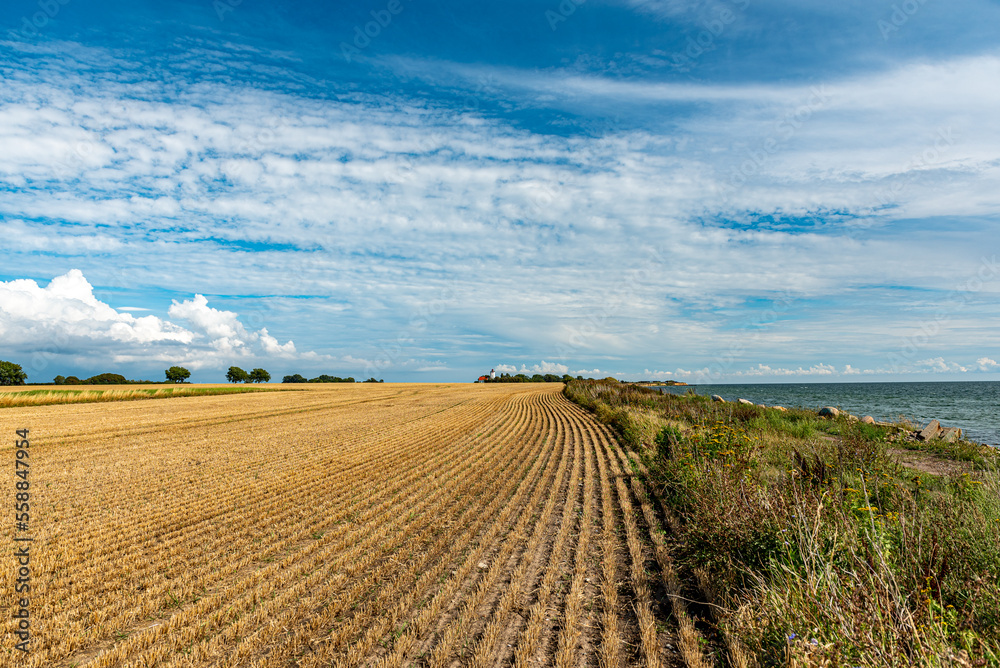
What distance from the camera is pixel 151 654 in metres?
4.94

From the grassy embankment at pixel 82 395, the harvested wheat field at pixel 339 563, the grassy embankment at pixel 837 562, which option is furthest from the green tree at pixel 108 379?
the grassy embankment at pixel 837 562

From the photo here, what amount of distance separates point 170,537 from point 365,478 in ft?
16.8

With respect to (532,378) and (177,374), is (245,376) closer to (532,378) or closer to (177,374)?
(177,374)

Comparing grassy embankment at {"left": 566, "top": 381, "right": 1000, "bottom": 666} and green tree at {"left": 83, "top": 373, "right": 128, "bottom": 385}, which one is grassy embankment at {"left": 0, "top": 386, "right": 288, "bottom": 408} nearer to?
green tree at {"left": 83, "top": 373, "right": 128, "bottom": 385}

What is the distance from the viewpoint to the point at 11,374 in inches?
3022

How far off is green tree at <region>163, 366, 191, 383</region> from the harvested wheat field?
9982 centimetres

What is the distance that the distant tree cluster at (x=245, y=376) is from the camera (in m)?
114

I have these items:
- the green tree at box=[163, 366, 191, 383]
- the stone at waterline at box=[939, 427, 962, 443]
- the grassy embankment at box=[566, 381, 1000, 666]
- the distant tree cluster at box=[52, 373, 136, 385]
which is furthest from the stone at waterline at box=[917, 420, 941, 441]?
the green tree at box=[163, 366, 191, 383]

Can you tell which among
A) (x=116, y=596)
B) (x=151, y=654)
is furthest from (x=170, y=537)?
(x=151, y=654)

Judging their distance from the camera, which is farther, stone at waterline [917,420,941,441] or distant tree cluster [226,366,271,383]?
distant tree cluster [226,366,271,383]

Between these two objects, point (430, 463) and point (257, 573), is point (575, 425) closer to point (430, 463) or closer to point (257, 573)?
point (430, 463)

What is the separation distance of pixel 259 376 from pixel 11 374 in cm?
4814

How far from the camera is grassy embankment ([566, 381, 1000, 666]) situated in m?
3.33

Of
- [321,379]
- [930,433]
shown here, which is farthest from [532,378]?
[930,433]
